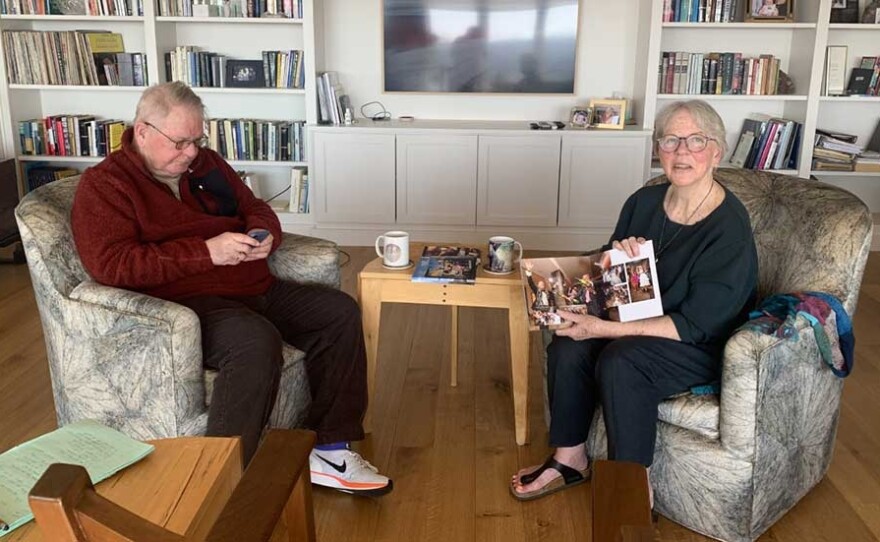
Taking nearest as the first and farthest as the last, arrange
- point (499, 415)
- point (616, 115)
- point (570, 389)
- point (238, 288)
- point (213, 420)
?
point (213, 420) → point (570, 389) → point (238, 288) → point (499, 415) → point (616, 115)

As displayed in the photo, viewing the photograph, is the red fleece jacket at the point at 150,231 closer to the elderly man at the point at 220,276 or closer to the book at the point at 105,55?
the elderly man at the point at 220,276

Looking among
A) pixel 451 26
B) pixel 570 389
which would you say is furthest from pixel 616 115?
pixel 570 389

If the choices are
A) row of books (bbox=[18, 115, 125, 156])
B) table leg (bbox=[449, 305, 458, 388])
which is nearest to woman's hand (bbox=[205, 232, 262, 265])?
table leg (bbox=[449, 305, 458, 388])

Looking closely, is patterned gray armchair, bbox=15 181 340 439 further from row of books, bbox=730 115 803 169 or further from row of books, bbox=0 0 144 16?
row of books, bbox=730 115 803 169

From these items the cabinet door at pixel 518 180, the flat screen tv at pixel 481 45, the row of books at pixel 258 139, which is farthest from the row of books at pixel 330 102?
the cabinet door at pixel 518 180

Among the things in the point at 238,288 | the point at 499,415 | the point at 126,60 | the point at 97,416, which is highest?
the point at 126,60

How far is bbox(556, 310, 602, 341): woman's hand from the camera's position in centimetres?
207

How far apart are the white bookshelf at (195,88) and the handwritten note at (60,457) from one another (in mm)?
3368

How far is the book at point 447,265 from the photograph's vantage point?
235 cm

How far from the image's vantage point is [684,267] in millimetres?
2037

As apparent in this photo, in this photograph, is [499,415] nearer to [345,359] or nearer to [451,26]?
[345,359]

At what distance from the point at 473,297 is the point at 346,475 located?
23.8 inches

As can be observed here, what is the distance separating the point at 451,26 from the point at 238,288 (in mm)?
2840

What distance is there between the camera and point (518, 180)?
454 centimetres
